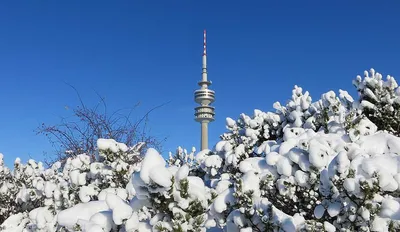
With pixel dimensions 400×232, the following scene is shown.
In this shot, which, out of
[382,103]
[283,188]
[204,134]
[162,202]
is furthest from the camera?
[204,134]

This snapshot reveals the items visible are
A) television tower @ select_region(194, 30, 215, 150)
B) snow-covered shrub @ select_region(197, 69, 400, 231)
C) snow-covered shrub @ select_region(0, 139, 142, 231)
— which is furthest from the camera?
television tower @ select_region(194, 30, 215, 150)

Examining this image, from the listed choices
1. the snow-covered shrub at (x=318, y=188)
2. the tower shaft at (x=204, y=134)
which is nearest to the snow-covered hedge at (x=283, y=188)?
the snow-covered shrub at (x=318, y=188)

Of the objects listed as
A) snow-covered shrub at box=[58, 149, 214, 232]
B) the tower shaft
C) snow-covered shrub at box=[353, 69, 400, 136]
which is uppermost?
the tower shaft

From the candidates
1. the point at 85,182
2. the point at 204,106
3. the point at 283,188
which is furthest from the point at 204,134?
the point at 283,188

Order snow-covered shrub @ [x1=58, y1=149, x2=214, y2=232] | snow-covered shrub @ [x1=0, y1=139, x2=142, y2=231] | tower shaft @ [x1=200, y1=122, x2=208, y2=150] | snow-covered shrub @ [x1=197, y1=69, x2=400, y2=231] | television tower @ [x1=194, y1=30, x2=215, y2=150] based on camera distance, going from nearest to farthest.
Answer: snow-covered shrub @ [x1=197, y1=69, x2=400, y2=231]
snow-covered shrub @ [x1=58, y1=149, x2=214, y2=232]
snow-covered shrub @ [x1=0, y1=139, x2=142, y2=231]
television tower @ [x1=194, y1=30, x2=215, y2=150]
tower shaft @ [x1=200, y1=122, x2=208, y2=150]

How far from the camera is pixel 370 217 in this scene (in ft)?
10.1

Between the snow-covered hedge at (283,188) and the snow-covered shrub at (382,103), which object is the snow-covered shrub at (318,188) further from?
the snow-covered shrub at (382,103)

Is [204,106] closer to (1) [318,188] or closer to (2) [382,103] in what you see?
(2) [382,103]

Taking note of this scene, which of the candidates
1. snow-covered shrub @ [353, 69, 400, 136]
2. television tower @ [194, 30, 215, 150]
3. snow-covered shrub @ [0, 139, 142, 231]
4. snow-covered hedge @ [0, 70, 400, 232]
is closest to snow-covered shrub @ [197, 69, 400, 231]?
snow-covered hedge @ [0, 70, 400, 232]

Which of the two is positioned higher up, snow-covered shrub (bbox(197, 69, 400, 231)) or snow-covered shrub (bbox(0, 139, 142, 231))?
snow-covered shrub (bbox(0, 139, 142, 231))

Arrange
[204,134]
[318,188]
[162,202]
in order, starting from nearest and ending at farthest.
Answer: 1. [162,202]
2. [318,188]
3. [204,134]

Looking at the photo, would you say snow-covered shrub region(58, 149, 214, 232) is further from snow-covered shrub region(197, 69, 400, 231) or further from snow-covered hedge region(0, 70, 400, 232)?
snow-covered shrub region(197, 69, 400, 231)

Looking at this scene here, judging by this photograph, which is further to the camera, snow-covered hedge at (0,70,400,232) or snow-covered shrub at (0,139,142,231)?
snow-covered shrub at (0,139,142,231)

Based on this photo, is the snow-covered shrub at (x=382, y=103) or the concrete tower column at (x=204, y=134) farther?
the concrete tower column at (x=204, y=134)
